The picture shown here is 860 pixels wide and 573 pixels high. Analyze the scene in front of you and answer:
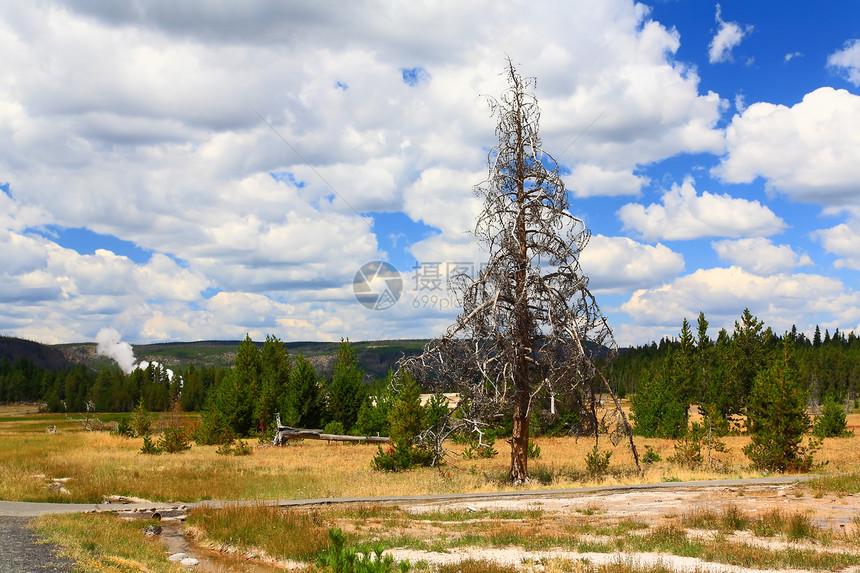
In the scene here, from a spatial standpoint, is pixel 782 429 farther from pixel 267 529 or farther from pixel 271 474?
pixel 271 474

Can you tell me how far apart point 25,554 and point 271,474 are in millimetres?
13973

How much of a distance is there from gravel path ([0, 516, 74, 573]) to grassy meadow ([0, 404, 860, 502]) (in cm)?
633

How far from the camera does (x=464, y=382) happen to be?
1786 cm

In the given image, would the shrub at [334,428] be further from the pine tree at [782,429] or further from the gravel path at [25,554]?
the gravel path at [25,554]

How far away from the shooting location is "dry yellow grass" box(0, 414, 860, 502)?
1870 cm

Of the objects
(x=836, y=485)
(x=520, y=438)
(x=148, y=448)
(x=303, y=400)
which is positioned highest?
(x=520, y=438)

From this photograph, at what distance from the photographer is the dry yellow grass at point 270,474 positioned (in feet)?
61.4

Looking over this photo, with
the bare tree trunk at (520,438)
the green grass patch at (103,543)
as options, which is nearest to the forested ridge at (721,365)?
the bare tree trunk at (520,438)

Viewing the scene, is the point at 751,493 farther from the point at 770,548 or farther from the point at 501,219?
the point at 501,219

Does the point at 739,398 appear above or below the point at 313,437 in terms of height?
above

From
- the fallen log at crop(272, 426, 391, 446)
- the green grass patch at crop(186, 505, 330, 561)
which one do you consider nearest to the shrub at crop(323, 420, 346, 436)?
the fallen log at crop(272, 426, 391, 446)

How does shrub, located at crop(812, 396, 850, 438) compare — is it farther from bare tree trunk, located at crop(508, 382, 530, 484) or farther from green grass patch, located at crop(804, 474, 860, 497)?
bare tree trunk, located at crop(508, 382, 530, 484)

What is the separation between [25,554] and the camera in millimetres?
9719

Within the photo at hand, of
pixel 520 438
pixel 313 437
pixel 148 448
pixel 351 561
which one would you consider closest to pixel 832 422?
pixel 520 438
